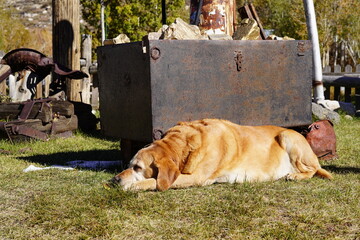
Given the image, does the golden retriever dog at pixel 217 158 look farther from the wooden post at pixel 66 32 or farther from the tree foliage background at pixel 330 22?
the tree foliage background at pixel 330 22

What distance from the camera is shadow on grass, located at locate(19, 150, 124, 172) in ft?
20.9

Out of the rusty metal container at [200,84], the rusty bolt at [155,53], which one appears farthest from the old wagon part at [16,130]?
the rusty bolt at [155,53]

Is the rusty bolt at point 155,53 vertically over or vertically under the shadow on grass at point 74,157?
over

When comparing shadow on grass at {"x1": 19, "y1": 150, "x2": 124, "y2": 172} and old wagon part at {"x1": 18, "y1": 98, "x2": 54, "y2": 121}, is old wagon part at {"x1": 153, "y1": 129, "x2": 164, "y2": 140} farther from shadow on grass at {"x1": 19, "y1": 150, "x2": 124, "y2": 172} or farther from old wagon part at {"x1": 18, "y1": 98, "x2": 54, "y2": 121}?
old wagon part at {"x1": 18, "y1": 98, "x2": 54, "y2": 121}

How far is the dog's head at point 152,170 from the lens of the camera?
171 inches

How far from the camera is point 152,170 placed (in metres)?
4.39

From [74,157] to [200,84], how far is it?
6.97 ft

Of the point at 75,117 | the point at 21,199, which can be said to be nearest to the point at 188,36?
the point at 21,199

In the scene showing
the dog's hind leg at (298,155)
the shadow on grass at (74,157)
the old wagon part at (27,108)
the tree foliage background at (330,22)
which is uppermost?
the tree foliage background at (330,22)

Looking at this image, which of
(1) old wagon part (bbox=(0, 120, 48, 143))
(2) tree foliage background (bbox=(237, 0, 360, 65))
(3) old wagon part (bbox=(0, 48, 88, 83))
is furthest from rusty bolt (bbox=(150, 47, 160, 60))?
→ (2) tree foliage background (bbox=(237, 0, 360, 65))

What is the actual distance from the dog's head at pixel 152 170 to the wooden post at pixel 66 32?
5502 millimetres

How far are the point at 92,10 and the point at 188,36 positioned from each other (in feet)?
69.2

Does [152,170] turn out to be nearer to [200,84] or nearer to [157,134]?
[157,134]

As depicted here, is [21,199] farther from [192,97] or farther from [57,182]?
[192,97]
